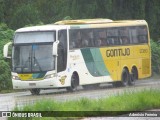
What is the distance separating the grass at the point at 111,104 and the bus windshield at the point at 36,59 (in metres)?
9.23

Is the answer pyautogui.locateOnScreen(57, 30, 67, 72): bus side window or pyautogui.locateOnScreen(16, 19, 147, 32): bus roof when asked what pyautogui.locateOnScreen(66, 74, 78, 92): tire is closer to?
pyautogui.locateOnScreen(57, 30, 67, 72): bus side window

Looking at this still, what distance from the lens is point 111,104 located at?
65.9ft

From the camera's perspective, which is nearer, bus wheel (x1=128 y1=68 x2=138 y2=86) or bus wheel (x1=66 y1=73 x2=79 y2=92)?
bus wheel (x1=66 y1=73 x2=79 y2=92)

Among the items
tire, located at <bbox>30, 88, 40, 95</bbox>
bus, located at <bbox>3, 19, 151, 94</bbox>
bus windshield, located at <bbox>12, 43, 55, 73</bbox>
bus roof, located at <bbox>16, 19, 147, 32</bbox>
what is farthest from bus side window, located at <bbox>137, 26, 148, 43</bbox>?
bus windshield, located at <bbox>12, 43, 55, 73</bbox>

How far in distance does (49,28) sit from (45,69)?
6.68ft

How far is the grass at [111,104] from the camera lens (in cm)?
1833

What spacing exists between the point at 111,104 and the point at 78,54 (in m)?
13.4

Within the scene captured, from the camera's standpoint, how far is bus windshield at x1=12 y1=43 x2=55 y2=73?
102 ft

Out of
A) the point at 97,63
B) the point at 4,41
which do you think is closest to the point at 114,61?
the point at 97,63

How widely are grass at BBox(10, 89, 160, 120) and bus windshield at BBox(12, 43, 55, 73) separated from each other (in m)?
9.23

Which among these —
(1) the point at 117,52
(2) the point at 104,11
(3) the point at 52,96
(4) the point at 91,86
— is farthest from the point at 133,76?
(2) the point at 104,11

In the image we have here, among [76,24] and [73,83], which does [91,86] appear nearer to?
[73,83]

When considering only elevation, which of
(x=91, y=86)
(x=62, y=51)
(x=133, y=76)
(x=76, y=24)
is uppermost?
(x=76, y=24)

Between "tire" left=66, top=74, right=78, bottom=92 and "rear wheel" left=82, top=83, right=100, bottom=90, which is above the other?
"tire" left=66, top=74, right=78, bottom=92
